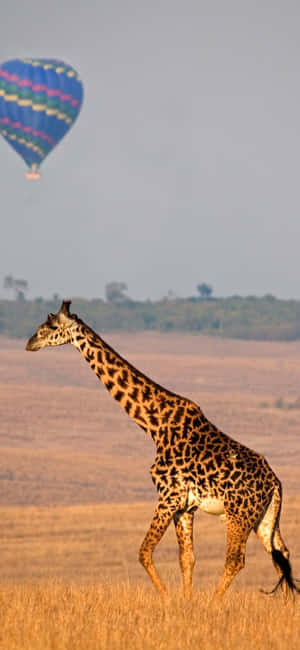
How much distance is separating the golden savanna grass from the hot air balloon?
15630mm

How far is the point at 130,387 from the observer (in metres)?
12.6

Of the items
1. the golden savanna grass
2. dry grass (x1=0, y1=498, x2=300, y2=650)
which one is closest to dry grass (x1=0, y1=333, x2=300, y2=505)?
the golden savanna grass

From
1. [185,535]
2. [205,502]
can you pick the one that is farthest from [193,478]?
[185,535]

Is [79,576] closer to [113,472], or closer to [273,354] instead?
[113,472]

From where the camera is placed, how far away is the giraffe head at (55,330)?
1246 centimetres

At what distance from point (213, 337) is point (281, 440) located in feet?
169

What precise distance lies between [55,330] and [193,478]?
5.96ft

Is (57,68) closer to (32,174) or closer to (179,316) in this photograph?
(32,174)

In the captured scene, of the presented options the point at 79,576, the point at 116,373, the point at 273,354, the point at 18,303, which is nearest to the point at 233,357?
the point at 273,354

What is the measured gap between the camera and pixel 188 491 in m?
11.9

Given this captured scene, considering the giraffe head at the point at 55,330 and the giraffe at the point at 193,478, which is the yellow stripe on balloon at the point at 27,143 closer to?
the giraffe head at the point at 55,330

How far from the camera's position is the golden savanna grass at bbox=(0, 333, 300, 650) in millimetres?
11117

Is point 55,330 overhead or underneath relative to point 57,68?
underneath

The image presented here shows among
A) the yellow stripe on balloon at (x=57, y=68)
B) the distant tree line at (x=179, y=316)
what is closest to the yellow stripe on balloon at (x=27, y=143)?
the yellow stripe on balloon at (x=57, y=68)
